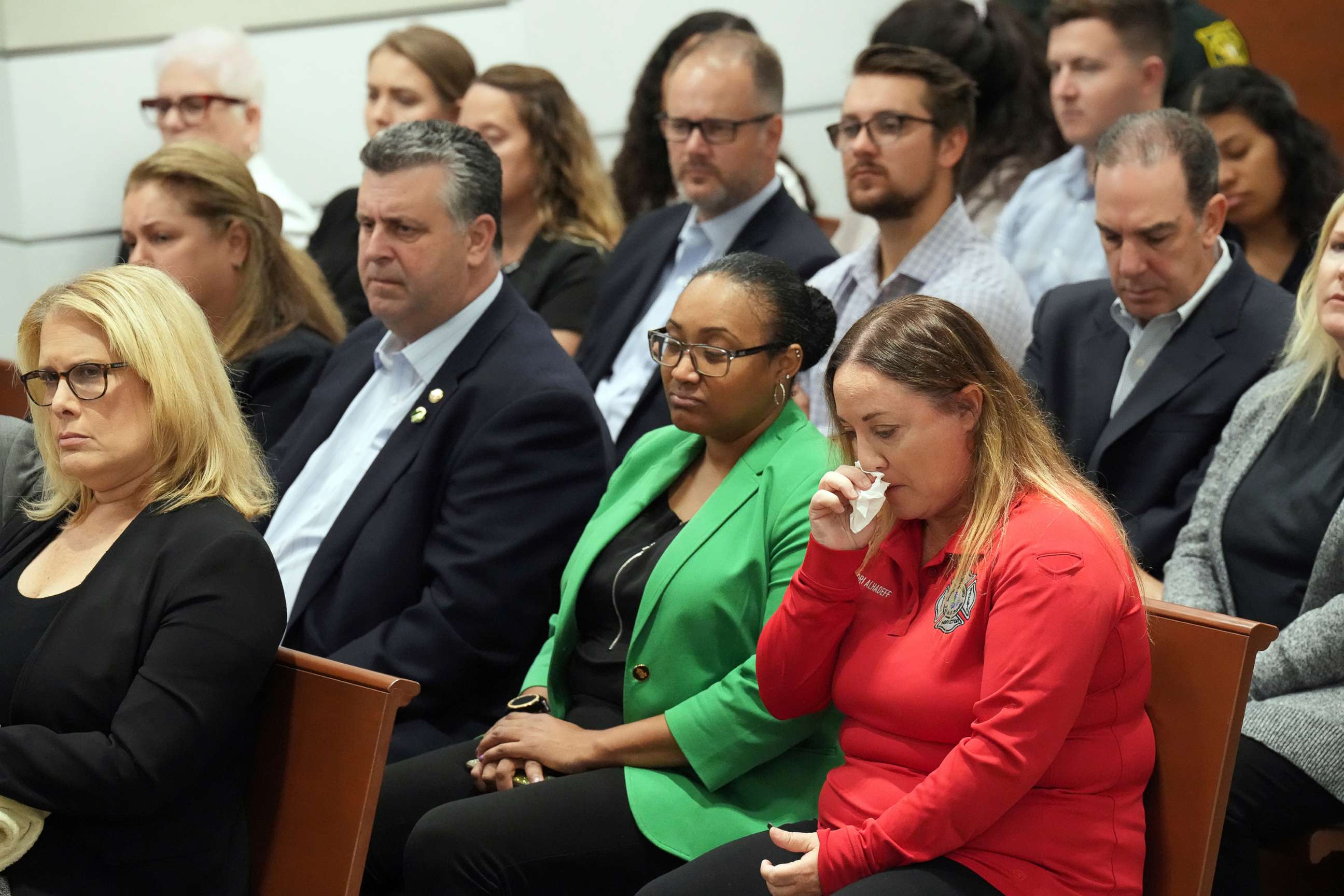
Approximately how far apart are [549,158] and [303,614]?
1.82m

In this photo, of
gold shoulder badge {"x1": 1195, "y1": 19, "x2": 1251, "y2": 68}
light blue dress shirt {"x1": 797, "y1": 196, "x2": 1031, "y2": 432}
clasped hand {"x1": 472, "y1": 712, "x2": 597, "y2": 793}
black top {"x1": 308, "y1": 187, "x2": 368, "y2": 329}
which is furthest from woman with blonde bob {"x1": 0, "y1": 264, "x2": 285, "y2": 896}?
gold shoulder badge {"x1": 1195, "y1": 19, "x2": 1251, "y2": 68}

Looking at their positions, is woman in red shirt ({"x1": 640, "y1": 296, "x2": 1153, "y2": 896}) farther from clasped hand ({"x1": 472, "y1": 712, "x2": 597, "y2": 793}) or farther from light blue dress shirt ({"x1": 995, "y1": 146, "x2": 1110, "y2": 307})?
light blue dress shirt ({"x1": 995, "y1": 146, "x2": 1110, "y2": 307})

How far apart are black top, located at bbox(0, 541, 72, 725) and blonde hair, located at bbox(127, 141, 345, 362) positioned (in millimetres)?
1260

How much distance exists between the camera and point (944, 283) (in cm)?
338

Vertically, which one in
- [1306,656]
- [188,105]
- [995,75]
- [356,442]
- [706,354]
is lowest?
[356,442]

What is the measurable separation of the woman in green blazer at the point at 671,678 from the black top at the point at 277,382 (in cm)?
105

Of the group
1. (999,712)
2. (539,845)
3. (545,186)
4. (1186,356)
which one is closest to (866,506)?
(999,712)

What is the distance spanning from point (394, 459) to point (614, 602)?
23.3 inches

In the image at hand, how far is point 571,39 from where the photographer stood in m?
5.52

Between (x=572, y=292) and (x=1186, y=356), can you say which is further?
(x=572, y=292)

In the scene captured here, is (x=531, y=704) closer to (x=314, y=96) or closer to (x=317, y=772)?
(x=317, y=772)

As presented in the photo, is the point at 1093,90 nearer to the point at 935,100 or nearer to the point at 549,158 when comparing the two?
the point at 935,100

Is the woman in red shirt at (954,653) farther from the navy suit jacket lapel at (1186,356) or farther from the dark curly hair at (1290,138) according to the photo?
the dark curly hair at (1290,138)

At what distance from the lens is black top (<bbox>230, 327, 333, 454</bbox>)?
133 inches
